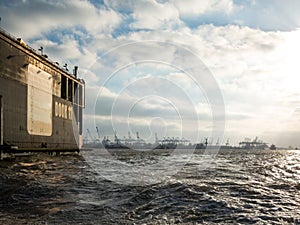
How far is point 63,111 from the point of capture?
54.3 meters

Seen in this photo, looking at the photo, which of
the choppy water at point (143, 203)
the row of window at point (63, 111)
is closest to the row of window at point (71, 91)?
the row of window at point (63, 111)

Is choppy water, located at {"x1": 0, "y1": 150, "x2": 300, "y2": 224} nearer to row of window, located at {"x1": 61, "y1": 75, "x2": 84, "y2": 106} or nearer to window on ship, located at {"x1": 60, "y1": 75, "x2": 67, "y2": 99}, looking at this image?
window on ship, located at {"x1": 60, "y1": 75, "x2": 67, "y2": 99}

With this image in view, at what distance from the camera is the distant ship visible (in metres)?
32.9

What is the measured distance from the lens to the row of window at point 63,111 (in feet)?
167

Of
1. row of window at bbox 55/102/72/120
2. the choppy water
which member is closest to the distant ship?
row of window at bbox 55/102/72/120

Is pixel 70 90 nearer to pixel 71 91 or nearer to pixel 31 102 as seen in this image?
pixel 71 91

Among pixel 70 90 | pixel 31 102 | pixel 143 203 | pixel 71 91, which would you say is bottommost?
pixel 143 203

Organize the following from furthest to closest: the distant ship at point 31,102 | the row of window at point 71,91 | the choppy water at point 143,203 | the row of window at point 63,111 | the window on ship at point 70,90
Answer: the window on ship at point 70,90 < the row of window at point 71,91 < the row of window at point 63,111 < the distant ship at point 31,102 < the choppy water at point 143,203

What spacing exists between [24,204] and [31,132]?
98.8 feet

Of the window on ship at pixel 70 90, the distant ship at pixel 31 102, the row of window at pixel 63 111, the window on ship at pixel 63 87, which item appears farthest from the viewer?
the window on ship at pixel 70 90

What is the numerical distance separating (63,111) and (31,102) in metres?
15.5

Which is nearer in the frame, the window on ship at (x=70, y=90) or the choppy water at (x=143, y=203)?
the choppy water at (x=143, y=203)

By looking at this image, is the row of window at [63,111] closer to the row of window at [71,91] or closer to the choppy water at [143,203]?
Answer: the row of window at [71,91]

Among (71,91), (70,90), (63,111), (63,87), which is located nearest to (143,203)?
(63,111)
